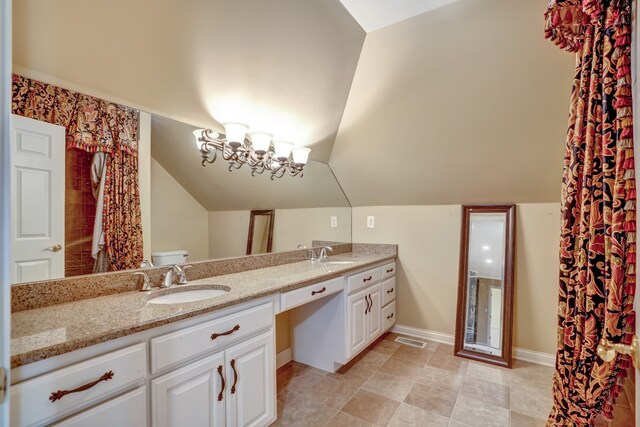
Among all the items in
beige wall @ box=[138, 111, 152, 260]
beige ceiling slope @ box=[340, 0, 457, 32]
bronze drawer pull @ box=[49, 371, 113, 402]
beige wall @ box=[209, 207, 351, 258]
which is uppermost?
beige ceiling slope @ box=[340, 0, 457, 32]

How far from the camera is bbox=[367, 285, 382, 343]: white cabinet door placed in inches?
101

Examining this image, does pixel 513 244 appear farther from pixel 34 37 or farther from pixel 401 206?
pixel 34 37

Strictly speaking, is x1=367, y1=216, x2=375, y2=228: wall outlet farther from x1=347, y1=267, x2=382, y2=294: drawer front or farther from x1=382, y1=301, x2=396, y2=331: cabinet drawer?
x1=382, y1=301, x2=396, y2=331: cabinet drawer

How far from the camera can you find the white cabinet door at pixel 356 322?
2287mm

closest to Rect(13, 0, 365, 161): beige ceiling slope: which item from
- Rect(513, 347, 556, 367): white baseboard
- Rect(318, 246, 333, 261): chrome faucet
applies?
Rect(318, 246, 333, 261): chrome faucet

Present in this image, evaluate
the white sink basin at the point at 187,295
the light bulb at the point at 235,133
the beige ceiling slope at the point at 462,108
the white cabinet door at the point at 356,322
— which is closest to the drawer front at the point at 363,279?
the white cabinet door at the point at 356,322

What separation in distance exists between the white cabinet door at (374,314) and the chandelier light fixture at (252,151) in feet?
4.07

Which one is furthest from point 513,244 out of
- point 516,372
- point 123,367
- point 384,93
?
point 123,367

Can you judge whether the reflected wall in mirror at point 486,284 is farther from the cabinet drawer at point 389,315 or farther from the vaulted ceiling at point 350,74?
the cabinet drawer at point 389,315

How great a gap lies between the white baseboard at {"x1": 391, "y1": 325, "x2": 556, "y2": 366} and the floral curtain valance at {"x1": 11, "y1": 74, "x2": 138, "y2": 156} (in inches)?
111

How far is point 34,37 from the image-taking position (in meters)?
1.16

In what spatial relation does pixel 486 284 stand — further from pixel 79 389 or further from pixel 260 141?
pixel 79 389

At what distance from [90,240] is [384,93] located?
2030mm

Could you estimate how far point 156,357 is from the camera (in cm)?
110
